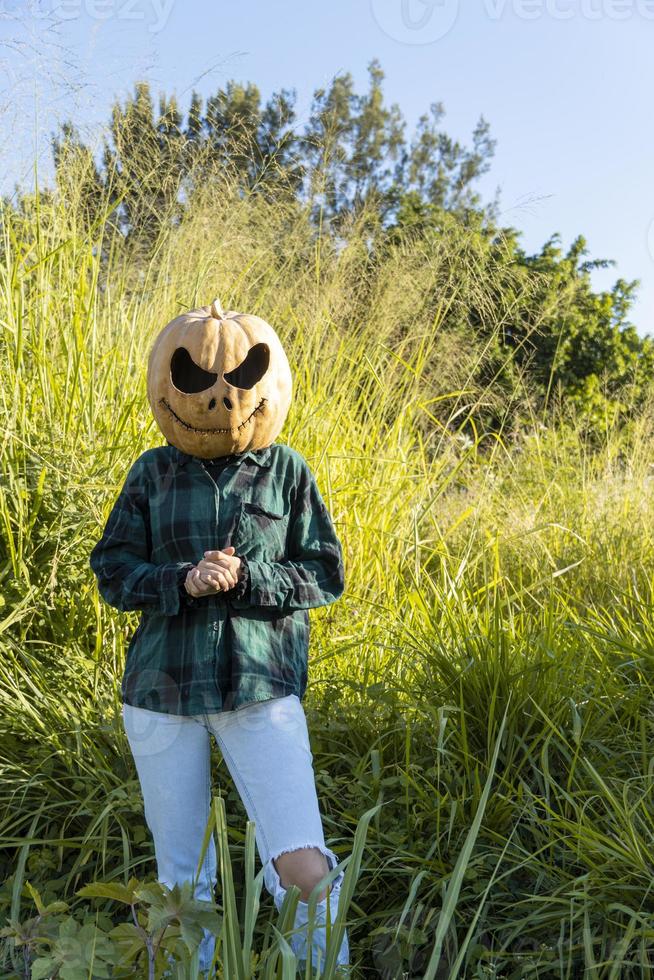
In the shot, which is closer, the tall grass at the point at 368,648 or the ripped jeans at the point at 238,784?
the ripped jeans at the point at 238,784

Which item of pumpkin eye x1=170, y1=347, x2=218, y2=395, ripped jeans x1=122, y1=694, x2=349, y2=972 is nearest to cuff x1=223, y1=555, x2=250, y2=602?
ripped jeans x1=122, y1=694, x2=349, y2=972

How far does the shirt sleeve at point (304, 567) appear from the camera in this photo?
1785 millimetres

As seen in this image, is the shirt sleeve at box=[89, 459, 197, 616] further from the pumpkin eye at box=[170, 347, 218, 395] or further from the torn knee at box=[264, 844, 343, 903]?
the torn knee at box=[264, 844, 343, 903]

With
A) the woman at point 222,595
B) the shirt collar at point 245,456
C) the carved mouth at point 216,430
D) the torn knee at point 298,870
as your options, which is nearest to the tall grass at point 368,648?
the torn knee at point 298,870

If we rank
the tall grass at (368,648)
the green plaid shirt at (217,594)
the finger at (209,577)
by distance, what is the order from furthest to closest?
the tall grass at (368,648) < the green plaid shirt at (217,594) < the finger at (209,577)

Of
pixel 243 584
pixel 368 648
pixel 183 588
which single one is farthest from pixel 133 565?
pixel 368 648

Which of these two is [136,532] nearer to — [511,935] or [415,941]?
[415,941]

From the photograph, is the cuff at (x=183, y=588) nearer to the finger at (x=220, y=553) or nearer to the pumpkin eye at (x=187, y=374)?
the finger at (x=220, y=553)

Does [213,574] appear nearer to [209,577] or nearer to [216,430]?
[209,577]

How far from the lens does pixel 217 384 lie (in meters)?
1.89

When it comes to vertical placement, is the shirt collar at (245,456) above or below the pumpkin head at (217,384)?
below

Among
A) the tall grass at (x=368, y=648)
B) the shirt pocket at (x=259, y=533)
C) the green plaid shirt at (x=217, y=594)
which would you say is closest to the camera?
the green plaid shirt at (x=217, y=594)

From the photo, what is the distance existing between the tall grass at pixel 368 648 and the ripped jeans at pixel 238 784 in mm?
286

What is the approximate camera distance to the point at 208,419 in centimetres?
189
